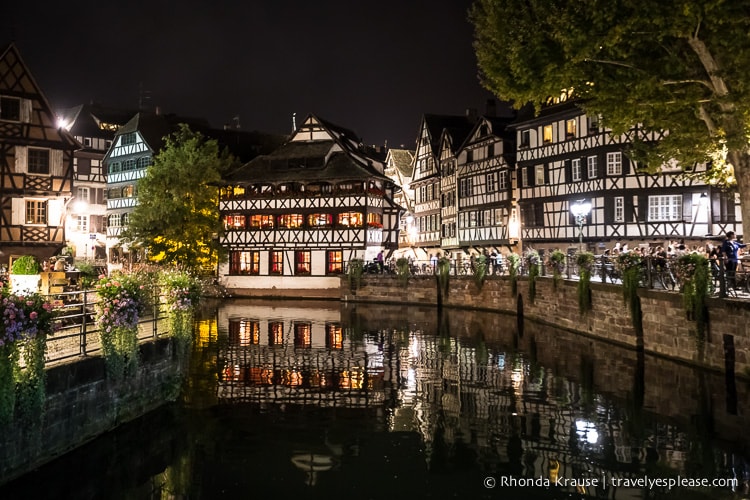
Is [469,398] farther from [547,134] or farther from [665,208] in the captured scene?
[547,134]

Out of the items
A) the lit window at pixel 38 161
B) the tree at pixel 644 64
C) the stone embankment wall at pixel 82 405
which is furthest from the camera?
the lit window at pixel 38 161

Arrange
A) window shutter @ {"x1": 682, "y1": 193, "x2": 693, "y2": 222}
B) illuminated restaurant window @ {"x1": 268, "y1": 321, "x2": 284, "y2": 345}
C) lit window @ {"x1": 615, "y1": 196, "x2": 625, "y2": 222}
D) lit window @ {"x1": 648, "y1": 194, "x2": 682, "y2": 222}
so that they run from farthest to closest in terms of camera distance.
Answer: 1. lit window @ {"x1": 615, "y1": 196, "x2": 625, "y2": 222}
2. lit window @ {"x1": 648, "y1": 194, "x2": 682, "y2": 222}
3. window shutter @ {"x1": 682, "y1": 193, "x2": 693, "y2": 222}
4. illuminated restaurant window @ {"x1": 268, "y1": 321, "x2": 284, "y2": 345}

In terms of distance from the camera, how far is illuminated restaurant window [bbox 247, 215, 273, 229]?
173ft

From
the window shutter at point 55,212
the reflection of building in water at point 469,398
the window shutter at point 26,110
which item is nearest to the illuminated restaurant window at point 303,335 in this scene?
the reflection of building in water at point 469,398

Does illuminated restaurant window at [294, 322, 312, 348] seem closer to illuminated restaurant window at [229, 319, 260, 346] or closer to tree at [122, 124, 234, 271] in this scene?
illuminated restaurant window at [229, 319, 260, 346]

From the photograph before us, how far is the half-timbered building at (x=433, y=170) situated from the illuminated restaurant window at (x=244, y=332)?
29601 mm

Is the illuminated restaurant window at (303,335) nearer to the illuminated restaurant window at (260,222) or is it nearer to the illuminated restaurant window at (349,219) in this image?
the illuminated restaurant window at (349,219)

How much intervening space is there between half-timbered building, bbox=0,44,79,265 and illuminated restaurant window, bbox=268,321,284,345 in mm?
13711

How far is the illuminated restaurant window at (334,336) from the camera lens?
85.6 ft

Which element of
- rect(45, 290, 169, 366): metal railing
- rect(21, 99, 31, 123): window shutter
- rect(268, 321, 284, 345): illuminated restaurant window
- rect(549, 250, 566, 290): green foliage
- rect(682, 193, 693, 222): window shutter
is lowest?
rect(268, 321, 284, 345): illuminated restaurant window

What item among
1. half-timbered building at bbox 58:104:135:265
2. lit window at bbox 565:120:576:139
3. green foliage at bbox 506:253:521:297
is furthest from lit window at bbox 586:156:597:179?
half-timbered building at bbox 58:104:135:265

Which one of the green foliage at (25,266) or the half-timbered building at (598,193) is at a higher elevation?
the half-timbered building at (598,193)

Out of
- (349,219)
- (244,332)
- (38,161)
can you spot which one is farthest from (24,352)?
(349,219)

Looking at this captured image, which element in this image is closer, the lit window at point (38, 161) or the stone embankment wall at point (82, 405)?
the stone embankment wall at point (82, 405)
